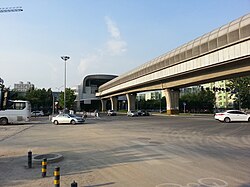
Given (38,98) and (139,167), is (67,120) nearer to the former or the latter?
(139,167)

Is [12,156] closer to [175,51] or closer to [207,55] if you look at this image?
[207,55]

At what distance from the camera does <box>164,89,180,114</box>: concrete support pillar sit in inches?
2267

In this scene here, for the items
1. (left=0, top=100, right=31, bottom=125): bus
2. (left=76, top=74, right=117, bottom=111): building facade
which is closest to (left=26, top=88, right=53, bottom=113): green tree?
(left=76, top=74, right=117, bottom=111): building facade

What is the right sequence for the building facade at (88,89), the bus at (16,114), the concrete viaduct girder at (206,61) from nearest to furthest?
the concrete viaduct girder at (206,61)
the bus at (16,114)
the building facade at (88,89)

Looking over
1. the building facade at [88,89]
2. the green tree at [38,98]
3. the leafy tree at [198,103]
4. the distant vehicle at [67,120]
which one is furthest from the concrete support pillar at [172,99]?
the building facade at [88,89]

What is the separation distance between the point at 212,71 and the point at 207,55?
3616 mm

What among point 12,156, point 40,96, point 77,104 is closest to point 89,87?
point 77,104

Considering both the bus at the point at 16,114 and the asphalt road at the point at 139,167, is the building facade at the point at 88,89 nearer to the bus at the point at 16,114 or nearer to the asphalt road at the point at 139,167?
the bus at the point at 16,114

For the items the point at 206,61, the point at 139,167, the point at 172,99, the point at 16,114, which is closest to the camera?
the point at 139,167

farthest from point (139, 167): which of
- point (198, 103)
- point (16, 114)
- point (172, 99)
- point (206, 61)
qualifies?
point (198, 103)

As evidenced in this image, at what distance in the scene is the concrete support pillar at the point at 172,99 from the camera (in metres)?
57.6

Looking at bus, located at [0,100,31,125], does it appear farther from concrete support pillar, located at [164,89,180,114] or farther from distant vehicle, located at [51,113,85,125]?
concrete support pillar, located at [164,89,180,114]

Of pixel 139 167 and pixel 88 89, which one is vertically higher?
pixel 88 89

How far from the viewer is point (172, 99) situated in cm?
5856
